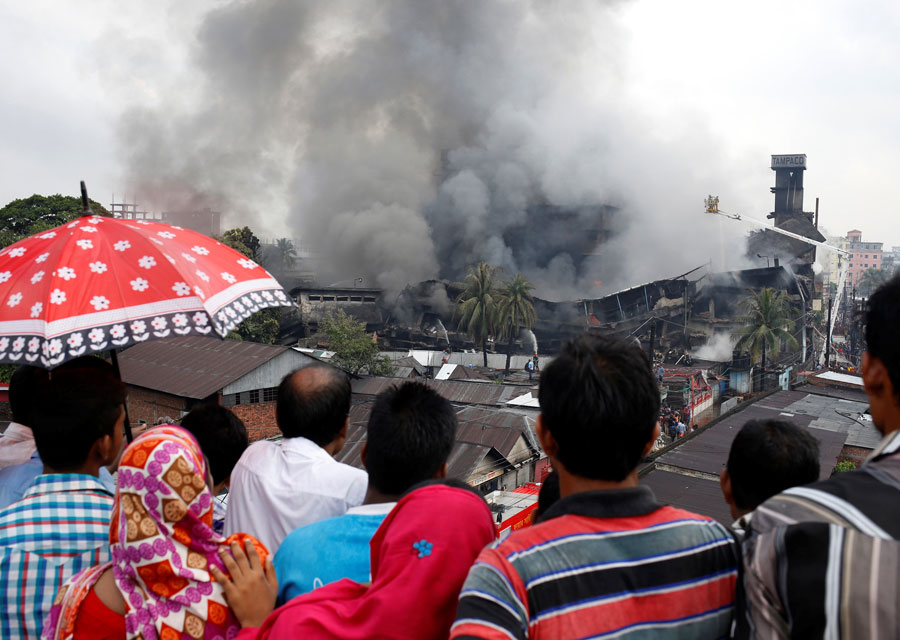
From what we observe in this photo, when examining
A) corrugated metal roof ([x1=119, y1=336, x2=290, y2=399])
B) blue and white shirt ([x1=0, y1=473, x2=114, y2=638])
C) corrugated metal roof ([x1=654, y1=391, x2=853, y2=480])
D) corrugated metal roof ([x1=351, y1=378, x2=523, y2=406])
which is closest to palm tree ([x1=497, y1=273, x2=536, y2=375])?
corrugated metal roof ([x1=351, y1=378, x2=523, y2=406])

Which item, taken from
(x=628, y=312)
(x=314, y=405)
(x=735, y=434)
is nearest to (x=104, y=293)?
(x=314, y=405)

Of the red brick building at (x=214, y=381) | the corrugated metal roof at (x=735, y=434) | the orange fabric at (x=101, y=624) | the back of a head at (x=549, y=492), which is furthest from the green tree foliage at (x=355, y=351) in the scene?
the orange fabric at (x=101, y=624)

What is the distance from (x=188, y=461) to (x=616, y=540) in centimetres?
101

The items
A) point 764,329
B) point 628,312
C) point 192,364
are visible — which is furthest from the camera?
point 628,312

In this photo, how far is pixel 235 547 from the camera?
1661 mm

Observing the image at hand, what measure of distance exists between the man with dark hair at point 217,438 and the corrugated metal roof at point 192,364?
55.9 feet

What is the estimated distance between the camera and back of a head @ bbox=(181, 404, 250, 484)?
2711 mm

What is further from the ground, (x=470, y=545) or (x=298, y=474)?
(x=470, y=545)

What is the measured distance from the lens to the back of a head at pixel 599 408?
1.38 meters

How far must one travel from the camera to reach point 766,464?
2.13 m

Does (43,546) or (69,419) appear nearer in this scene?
(43,546)

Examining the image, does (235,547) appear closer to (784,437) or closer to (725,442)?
(784,437)

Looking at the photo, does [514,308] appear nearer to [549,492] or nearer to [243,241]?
[243,241]

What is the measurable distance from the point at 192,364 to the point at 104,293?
65.5 feet
